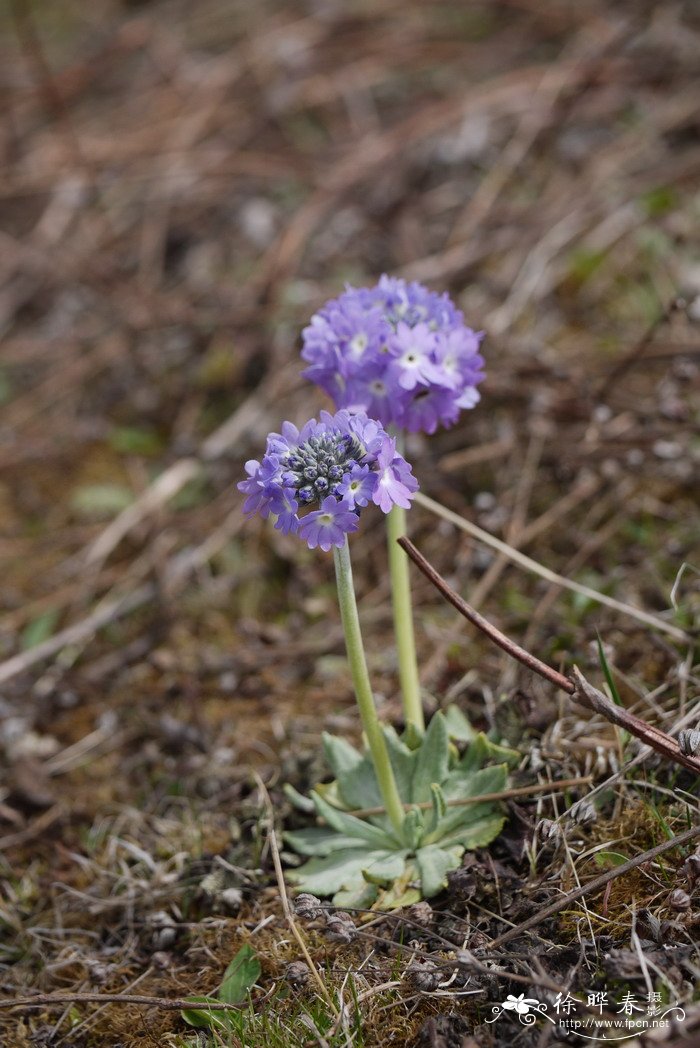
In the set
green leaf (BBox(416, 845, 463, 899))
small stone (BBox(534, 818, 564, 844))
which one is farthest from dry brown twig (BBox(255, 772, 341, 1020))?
small stone (BBox(534, 818, 564, 844))

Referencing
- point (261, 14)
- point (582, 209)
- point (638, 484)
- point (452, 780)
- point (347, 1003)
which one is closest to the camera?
point (347, 1003)

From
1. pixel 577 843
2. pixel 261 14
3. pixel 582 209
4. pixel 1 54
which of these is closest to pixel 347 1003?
pixel 577 843

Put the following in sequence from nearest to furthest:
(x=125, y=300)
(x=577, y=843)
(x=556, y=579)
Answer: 1. (x=577, y=843)
2. (x=556, y=579)
3. (x=125, y=300)

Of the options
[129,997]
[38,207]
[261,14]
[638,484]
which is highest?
[261,14]

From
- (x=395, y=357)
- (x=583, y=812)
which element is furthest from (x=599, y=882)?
(x=395, y=357)

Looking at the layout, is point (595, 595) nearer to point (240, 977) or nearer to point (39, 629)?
point (240, 977)

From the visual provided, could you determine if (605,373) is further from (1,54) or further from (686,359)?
(1,54)

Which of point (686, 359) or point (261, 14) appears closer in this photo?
point (686, 359)
